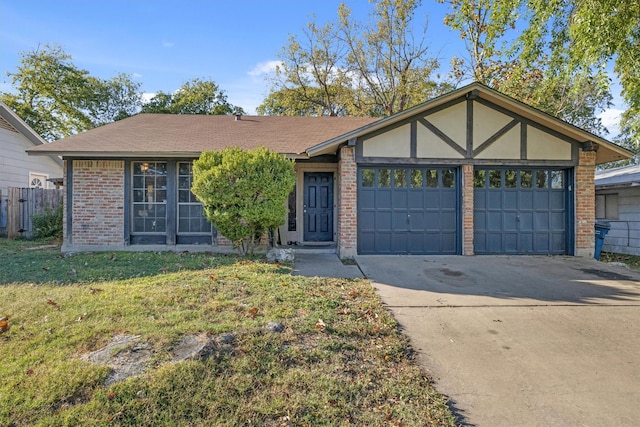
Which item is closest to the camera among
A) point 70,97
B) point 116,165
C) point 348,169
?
point 348,169

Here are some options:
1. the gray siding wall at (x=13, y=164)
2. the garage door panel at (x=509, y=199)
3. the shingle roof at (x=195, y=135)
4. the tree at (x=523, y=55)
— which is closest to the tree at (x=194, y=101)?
the gray siding wall at (x=13, y=164)

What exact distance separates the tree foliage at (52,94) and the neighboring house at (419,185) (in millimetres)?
20437

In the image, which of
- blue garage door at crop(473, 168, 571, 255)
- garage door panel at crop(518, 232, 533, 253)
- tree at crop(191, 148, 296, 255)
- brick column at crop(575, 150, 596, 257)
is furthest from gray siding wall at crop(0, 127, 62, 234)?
brick column at crop(575, 150, 596, 257)

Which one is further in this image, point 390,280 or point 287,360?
point 390,280

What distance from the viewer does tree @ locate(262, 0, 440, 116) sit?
69.5 feet

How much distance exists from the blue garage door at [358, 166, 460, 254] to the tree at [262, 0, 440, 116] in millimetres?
13580

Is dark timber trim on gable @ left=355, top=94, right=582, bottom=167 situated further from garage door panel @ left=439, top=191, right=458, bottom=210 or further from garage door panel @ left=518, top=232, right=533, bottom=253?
garage door panel @ left=518, top=232, right=533, bottom=253

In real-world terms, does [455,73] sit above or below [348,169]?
above

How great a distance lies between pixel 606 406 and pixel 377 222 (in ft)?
21.5

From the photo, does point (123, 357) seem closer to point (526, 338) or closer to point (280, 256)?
point (526, 338)

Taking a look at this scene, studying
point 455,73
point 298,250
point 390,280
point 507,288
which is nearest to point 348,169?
point 298,250

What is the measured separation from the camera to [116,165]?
9375 mm

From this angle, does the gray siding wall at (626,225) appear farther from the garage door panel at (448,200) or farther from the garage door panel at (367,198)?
the garage door panel at (367,198)

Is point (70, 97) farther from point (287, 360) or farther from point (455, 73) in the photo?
point (287, 360)
